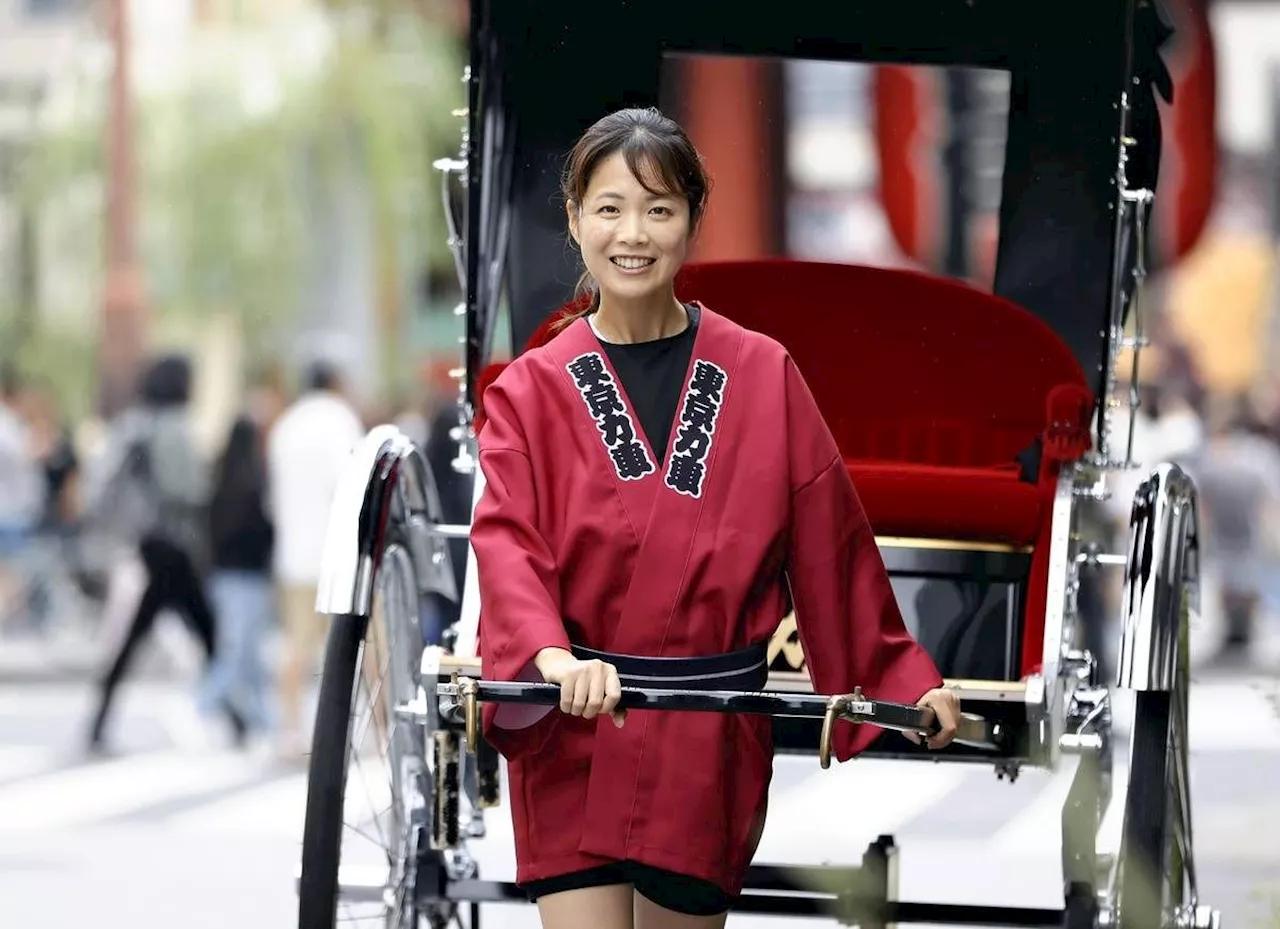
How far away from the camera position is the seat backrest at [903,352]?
519cm

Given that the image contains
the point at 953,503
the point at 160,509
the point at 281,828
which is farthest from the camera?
the point at 160,509

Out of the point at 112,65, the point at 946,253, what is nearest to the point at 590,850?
the point at 946,253

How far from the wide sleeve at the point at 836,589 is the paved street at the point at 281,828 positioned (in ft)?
9.01

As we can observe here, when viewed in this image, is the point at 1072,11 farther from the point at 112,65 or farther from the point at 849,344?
the point at 112,65

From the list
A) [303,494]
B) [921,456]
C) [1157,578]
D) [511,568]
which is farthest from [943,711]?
[303,494]

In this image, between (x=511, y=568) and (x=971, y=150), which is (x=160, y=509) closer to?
(x=971, y=150)

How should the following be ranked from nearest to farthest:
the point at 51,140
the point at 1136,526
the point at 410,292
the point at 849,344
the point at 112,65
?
the point at 1136,526, the point at 849,344, the point at 112,65, the point at 51,140, the point at 410,292

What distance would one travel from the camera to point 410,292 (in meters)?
28.3

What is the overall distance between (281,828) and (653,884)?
6.34m

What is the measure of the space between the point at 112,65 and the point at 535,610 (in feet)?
62.5

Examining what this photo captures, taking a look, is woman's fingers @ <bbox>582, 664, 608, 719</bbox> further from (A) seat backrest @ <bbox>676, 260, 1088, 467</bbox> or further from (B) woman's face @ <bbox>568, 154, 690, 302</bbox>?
(A) seat backrest @ <bbox>676, 260, 1088, 467</bbox>

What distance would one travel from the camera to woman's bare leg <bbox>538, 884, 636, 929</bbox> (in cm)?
354

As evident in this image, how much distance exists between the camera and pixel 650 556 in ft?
11.3

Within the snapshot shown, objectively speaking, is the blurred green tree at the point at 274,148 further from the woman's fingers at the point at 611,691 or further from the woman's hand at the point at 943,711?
the woman's fingers at the point at 611,691
